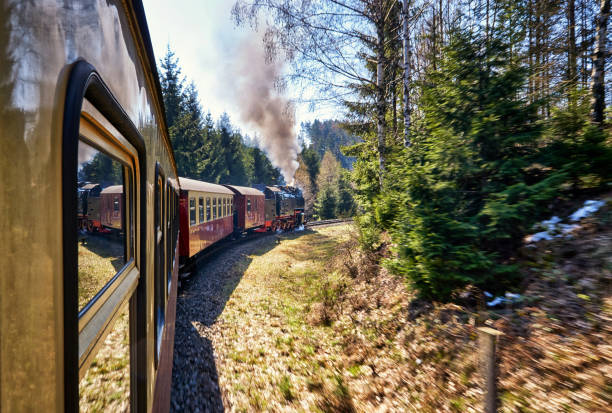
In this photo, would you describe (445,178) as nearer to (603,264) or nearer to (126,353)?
Answer: (603,264)

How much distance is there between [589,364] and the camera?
252cm

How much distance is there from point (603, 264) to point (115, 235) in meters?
4.48

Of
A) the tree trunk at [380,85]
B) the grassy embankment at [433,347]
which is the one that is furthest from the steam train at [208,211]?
the tree trunk at [380,85]

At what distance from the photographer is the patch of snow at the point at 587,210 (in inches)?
144

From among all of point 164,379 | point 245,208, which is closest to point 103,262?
point 164,379

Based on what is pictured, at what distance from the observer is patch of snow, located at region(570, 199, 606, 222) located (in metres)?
3.65

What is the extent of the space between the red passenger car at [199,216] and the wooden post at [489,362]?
267 inches

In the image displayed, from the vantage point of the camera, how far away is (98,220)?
910 millimetres

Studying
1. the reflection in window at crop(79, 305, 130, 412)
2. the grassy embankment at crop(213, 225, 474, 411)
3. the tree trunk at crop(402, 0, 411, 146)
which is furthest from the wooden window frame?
the reflection in window at crop(79, 305, 130, 412)

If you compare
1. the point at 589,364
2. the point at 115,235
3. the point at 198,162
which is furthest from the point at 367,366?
the point at 198,162

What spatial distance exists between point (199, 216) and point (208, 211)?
102cm

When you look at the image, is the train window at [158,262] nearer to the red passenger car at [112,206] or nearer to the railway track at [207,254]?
the red passenger car at [112,206]

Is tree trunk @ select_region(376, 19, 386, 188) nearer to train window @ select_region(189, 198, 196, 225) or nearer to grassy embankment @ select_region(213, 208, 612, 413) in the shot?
grassy embankment @ select_region(213, 208, 612, 413)

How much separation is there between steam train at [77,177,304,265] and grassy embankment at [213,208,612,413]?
302 centimetres
